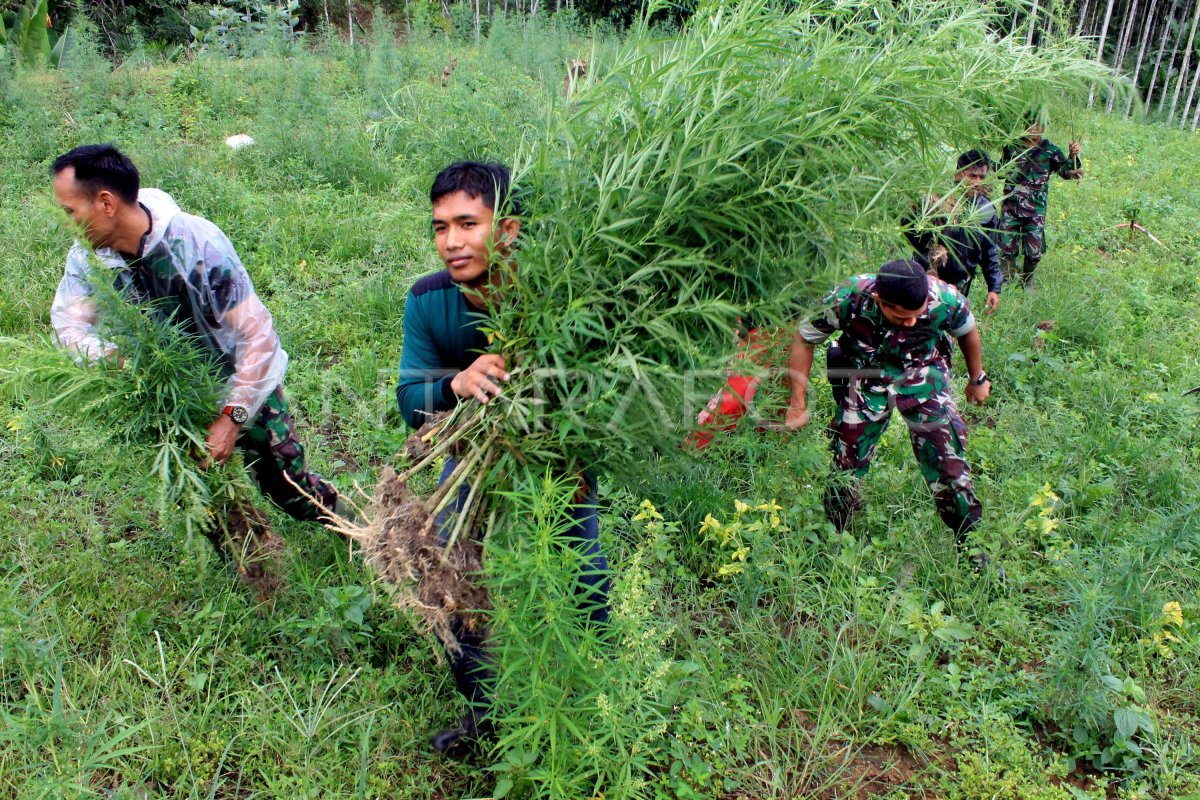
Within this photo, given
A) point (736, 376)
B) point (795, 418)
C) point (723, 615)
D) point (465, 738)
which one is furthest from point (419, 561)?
point (795, 418)

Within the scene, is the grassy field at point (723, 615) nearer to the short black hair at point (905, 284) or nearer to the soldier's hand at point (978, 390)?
the soldier's hand at point (978, 390)

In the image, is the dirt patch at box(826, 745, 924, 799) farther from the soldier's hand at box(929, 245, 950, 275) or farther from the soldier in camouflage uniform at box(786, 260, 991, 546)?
the soldier's hand at box(929, 245, 950, 275)

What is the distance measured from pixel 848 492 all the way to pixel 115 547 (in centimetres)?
322

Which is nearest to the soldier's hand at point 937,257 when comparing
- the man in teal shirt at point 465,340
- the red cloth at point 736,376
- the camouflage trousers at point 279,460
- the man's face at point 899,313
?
the man's face at point 899,313

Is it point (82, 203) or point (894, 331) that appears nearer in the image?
point (82, 203)

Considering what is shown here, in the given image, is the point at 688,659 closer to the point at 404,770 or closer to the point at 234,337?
the point at 404,770

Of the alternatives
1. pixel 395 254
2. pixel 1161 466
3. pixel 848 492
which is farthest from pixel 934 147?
pixel 395 254

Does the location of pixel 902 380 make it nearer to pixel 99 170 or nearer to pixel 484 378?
pixel 484 378

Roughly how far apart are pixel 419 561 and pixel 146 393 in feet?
3.85

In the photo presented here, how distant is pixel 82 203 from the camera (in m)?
2.71

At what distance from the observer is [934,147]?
2.49 m

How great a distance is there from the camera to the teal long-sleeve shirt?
251 centimetres

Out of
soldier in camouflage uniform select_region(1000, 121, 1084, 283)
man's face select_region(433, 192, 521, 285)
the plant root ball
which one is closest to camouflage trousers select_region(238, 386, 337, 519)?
the plant root ball

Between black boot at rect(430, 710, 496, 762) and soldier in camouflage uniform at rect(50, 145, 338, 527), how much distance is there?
3.36 feet
